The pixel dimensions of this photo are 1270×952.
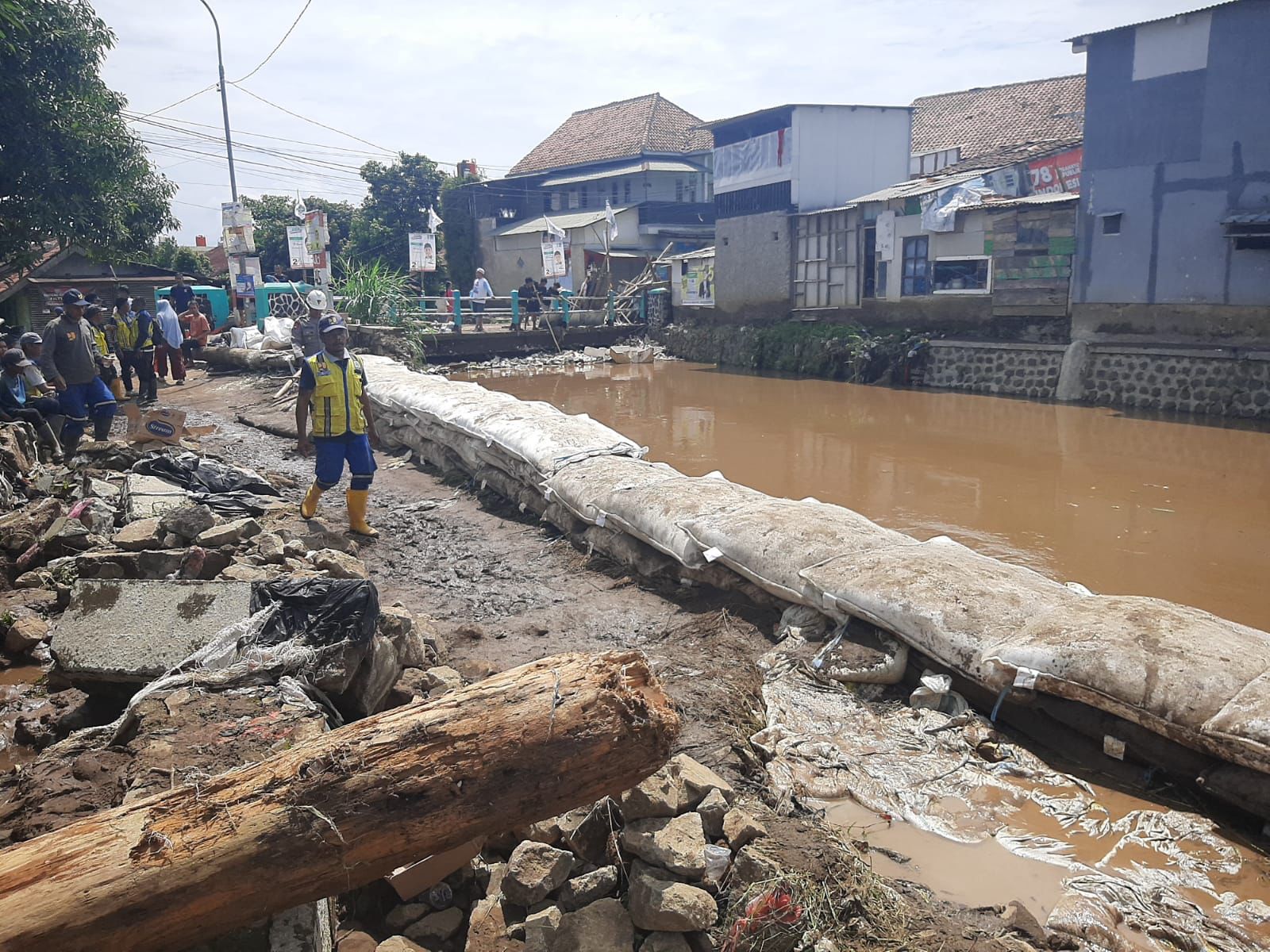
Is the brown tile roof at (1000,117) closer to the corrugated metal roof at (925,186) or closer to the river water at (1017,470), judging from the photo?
the corrugated metal roof at (925,186)

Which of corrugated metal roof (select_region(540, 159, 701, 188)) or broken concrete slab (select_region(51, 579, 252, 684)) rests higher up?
corrugated metal roof (select_region(540, 159, 701, 188))

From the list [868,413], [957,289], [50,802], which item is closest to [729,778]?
[50,802]

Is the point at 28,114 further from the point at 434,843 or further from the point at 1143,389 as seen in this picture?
the point at 1143,389

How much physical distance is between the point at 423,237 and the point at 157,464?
1449 cm

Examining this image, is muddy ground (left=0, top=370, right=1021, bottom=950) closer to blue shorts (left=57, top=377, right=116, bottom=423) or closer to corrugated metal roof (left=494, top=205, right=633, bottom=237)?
blue shorts (left=57, top=377, right=116, bottom=423)

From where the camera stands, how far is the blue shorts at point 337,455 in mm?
A: 6301

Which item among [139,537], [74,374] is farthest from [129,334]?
[139,537]

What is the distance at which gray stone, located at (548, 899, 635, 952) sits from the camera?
2213 mm

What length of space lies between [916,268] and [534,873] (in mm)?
17164

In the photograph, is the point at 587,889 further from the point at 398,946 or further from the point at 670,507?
the point at 670,507

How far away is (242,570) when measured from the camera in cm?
459

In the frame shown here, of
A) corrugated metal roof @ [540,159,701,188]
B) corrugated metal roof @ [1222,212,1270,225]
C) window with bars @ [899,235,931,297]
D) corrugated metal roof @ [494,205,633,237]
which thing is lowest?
window with bars @ [899,235,931,297]

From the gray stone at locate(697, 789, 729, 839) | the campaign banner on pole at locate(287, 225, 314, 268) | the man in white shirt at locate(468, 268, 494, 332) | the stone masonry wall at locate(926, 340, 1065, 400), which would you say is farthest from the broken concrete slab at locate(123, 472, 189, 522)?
the man in white shirt at locate(468, 268, 494, 332)

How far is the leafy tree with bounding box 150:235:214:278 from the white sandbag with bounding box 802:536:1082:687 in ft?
83.3
